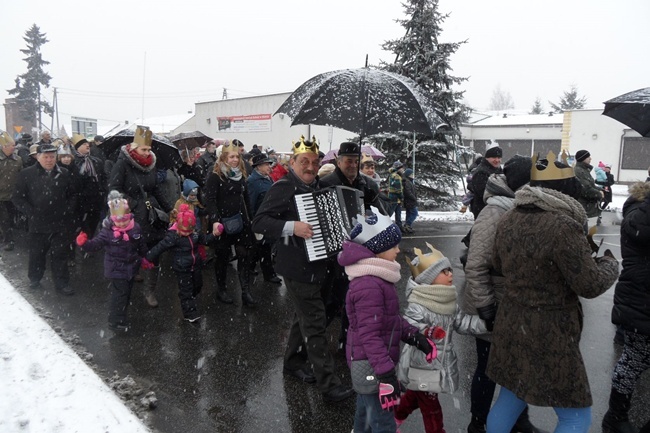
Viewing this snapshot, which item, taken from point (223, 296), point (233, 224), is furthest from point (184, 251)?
point (223, 296)

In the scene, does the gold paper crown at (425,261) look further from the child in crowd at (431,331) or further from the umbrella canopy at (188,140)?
the umbrella canopy at (188,140)

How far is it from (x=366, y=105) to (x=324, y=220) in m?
1.04

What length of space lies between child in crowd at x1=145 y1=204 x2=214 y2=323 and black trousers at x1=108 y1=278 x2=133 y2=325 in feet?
1.38

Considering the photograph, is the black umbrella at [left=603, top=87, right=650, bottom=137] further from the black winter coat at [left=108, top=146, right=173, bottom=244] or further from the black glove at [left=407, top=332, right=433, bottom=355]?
the black winter coat at [left=108, top=146, right=173, bottom=244]

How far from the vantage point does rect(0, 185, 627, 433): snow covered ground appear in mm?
3285

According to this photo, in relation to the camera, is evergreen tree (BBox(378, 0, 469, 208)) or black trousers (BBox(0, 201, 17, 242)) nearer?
black trousers (BBox(0, 201, 17, 242))

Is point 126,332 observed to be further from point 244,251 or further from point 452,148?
point 452,148

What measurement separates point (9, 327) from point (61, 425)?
7.66 feet

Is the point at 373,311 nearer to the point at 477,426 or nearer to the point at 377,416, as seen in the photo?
the point at 377,416

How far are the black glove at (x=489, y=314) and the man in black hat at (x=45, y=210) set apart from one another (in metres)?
5.67

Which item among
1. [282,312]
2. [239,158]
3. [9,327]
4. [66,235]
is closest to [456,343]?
[282,312]

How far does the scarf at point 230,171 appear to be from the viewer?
229 inches

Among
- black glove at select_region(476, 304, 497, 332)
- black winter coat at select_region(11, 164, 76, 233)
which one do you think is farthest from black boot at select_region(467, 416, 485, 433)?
black winter coat at select_region(11, 164, 76, 233)

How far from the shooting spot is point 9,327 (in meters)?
5.00
